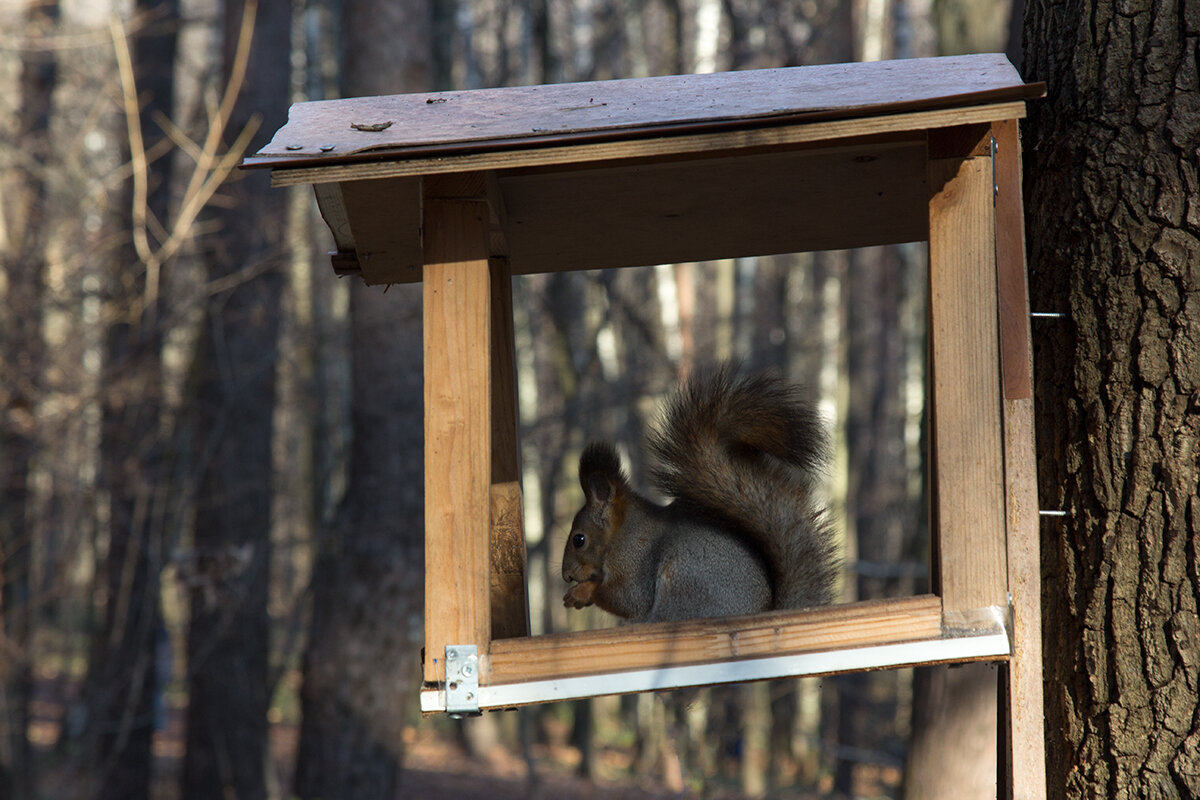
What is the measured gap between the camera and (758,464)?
224 centimetres

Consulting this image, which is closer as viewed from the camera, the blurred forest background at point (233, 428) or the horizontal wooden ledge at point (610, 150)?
the horizontal wooden ledge at point (610, 150)

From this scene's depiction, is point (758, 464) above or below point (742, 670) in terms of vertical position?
above

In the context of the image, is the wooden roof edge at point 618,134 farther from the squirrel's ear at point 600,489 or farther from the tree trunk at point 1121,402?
the squirrel's ear at point 600,489

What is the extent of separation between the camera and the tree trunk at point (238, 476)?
6.68 metres

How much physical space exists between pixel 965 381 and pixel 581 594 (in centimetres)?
100

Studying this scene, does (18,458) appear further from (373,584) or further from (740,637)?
(740,637)

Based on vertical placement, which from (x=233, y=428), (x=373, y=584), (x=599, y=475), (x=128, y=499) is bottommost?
(x=373, y=584)

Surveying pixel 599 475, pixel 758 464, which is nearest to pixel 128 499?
pixel 599 475

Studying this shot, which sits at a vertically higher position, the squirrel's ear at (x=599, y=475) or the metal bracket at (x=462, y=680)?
the squirrel's ear at (x=599, y=475)

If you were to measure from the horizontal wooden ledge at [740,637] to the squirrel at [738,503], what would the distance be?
48cm

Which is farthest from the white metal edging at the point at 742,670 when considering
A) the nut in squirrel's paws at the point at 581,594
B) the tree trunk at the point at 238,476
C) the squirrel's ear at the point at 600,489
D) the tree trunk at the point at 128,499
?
the tree trunk at the point at 238,476

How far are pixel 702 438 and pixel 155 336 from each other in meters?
4.42

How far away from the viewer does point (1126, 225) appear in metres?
1.87

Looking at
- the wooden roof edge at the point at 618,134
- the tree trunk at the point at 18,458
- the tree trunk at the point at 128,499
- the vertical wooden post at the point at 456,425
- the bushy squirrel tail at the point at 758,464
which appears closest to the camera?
the wooden roof edge at the point at 618,134
